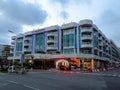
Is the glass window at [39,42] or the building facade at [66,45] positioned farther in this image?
the glass window at [39,42]

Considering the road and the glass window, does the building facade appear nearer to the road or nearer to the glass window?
the glass window

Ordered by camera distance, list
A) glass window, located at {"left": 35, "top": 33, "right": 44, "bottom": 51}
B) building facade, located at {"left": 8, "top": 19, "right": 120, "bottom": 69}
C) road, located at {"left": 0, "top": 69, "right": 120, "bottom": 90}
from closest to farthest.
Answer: road, located at {"left": 0, "top": 69, "right": 120, "bottom": 90} < building facade, located at {"left": 8, "top": 19, "right": 120, "bottom": 69} < glass window, located at {"left": 35, "top": 33, "right": 44, "bottom": 51}

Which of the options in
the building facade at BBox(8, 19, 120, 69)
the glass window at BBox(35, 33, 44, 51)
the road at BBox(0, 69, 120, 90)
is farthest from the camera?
the glass window at BBox(35, 33, 44, 51)

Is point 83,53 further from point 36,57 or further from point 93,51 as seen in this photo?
point 36,57

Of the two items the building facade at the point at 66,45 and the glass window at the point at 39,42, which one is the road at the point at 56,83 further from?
the glass window at the point at 39,42

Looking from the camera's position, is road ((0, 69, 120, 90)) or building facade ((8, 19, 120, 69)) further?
building facade ((8, 19, 120, 69))

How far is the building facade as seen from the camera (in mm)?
61406

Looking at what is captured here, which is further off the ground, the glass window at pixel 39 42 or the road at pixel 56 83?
the glass window at pixel 39 42

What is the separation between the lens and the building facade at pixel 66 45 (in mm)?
61406

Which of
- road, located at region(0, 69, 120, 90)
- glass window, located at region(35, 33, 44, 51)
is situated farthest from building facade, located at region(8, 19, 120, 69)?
road, located at region(0, 69, 120, 90)

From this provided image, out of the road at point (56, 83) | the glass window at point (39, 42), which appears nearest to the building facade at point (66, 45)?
the glass window at point (39, 42)

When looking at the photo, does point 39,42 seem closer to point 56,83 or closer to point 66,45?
point 66,45

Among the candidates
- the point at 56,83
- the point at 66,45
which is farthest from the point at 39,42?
the point at 56,83

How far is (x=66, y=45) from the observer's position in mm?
67625
